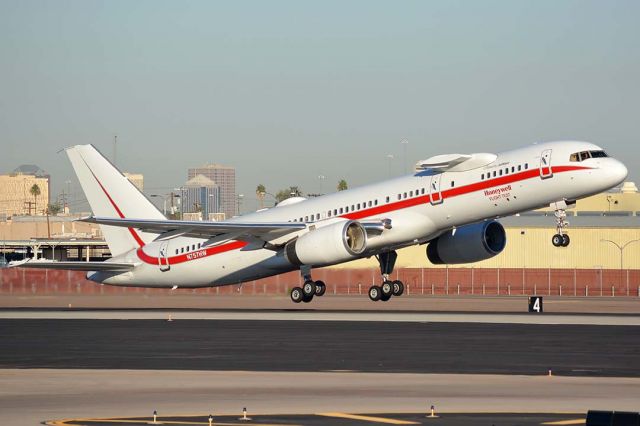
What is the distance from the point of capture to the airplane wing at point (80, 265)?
207 ft

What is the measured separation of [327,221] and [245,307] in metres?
8.04

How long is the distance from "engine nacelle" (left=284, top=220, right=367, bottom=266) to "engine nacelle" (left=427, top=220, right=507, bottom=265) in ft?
20.7

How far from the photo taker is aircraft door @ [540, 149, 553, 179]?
5306 cm

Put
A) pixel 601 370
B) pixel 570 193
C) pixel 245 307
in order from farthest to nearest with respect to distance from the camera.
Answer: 1. pixel 245 307
2. pixel 570 193
3. pixel 601 370

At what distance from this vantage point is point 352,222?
58.1 m

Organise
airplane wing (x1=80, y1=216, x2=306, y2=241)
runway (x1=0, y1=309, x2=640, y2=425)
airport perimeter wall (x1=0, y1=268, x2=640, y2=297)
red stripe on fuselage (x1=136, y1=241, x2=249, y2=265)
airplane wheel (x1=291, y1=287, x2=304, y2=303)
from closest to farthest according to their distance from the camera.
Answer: runway (x1=0, y1=309, x2=640, y2=425)
airplane wing (x1=80, y1=216, x2=306, y2=241)
airplane wheel (x1=291, y1=287, x2=304, y2=303)
red stripe on fuselage (x1=136, y1=241, x2=249, y2=265)
airport perimeter wall (x1=0, y1=268, x2=640, y2=297)

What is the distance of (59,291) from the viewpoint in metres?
79.4

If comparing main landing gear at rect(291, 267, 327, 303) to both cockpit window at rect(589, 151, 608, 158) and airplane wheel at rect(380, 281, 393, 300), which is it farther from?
cockpit window at rect(589, 151, 608, 158)

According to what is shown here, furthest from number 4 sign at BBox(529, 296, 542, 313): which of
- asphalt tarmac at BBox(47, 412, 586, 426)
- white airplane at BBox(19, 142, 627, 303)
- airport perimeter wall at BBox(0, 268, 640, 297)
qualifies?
asphalt tarmac at BBox(47, 412, 586, 426)

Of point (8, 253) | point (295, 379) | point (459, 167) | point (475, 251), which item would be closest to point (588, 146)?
point (459, 167)

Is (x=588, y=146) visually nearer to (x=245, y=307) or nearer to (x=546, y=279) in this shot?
(x=245, y=307)

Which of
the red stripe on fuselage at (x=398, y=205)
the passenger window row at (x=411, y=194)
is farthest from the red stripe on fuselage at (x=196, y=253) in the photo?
the passenger window row at (x=411, y=194)

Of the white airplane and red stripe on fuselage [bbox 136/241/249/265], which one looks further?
red stripe on fuselage [bbox 136/241/249/265]

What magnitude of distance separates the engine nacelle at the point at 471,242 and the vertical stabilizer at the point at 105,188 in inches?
661
